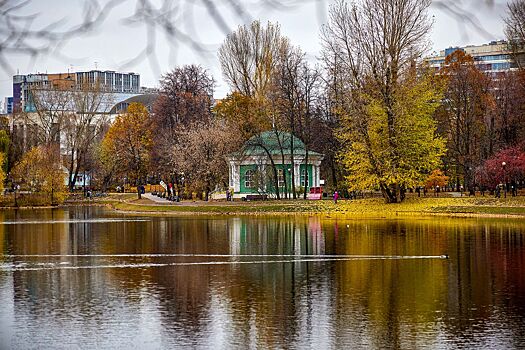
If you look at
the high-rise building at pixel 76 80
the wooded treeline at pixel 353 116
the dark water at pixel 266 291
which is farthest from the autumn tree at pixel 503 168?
the high-rise building at pixel 76 80

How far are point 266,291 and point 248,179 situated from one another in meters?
59.5

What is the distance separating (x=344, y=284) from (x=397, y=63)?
45.6m

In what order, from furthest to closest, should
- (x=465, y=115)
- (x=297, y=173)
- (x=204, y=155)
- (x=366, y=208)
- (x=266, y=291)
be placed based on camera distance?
(x=204, y=155)
(x=297, y=173)
(x=465, y=115)
(x=366, y=208)
(x=266, y=291)

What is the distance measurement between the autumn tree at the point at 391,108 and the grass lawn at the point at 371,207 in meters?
1.92

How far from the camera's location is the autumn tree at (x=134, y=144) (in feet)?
326

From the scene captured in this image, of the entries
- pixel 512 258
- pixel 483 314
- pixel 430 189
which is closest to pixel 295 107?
pixel 430 189

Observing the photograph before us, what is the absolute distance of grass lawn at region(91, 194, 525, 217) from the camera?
199 feet

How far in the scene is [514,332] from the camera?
17.5 metres

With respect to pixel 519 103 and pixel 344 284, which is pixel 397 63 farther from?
pixel 344 284

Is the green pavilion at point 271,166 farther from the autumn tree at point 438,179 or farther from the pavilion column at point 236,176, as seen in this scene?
the autumn tree at point 438,179

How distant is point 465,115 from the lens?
8312 cm

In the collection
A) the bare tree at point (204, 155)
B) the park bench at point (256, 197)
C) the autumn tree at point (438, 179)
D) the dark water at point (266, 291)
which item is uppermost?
the bare tree at point (204, 155)

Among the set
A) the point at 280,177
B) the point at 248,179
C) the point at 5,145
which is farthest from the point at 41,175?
the point at 280,177

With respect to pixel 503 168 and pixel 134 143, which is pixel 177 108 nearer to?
pixel 134 143
